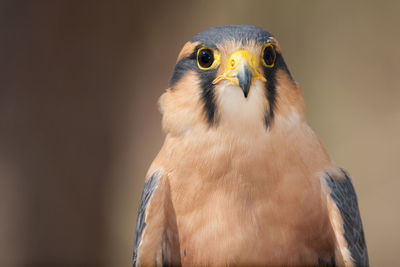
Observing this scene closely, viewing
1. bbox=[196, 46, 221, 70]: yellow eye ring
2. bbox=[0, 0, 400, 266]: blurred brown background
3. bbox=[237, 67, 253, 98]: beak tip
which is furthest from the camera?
bbox=[0, 0, 400, 266]: blurred brown background

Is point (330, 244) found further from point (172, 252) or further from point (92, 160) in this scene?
point (92, 160)

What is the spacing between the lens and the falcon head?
101 centimetres

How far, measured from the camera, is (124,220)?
242cm

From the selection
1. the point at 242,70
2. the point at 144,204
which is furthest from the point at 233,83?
the point at 144,204

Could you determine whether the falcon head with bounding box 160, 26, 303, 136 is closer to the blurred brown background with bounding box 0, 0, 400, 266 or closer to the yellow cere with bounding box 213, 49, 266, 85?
the yellow cere with bounding box 213, 49, 266, 85

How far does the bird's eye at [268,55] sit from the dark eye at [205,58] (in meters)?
0.12

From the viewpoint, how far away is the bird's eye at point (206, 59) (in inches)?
41.8

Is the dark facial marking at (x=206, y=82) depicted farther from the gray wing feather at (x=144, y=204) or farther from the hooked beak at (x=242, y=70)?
the gray wing feather at (x=144, y=204)

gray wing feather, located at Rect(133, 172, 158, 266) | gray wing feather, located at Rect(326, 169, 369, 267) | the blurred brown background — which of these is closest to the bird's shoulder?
gray wing feather, located at Rect(326, 169, 369, 267)

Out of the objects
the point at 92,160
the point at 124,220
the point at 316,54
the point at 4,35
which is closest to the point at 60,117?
the point at 92,160

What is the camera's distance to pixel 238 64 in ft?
3.24

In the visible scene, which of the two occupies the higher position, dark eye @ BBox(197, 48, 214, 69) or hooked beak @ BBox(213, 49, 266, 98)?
dark eye @ BBox(197, 48, 214, 69)

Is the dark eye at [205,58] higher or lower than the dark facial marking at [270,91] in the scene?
higher

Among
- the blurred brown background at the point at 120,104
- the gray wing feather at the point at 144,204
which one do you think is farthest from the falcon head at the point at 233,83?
the blurred brown background at the point at 120,104
